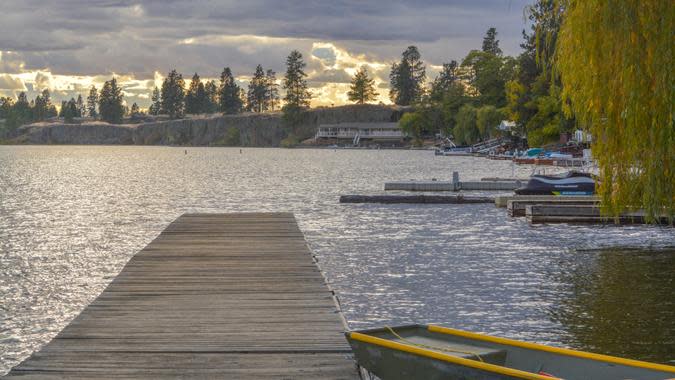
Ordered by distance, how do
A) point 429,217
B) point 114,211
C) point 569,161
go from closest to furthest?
point 429,217, point 114,211, point 569,161

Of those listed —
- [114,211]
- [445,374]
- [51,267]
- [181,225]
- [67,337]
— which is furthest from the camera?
[114,211]

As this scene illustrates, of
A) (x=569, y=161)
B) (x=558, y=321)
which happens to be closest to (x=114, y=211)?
(x=558, y=321)

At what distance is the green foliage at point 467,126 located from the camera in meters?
142

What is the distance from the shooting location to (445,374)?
8.39 m

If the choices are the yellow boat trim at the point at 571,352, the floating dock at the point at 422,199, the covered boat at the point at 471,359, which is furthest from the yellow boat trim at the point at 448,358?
the floating dock at the point at 422,199

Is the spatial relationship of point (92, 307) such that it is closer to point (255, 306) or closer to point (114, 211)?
point (255, 306)

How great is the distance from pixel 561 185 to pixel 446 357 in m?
33.6

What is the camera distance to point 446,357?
27.3 feet

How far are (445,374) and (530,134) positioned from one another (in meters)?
A: 104

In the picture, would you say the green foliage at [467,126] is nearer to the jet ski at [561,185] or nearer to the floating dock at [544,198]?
the jet ski at [561,185]

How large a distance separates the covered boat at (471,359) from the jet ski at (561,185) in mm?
32000

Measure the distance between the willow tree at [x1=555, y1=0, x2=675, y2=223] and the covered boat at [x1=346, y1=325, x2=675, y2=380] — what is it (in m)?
5.47

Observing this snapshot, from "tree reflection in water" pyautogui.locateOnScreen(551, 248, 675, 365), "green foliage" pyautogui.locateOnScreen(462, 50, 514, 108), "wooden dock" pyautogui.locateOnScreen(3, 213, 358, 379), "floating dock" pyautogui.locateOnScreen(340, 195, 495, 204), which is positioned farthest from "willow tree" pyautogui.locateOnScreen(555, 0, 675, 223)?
"green foliage" pyautogui.locateOnScreen(462, 50, 514, 108)

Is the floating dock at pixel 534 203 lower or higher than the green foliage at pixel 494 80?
lower
